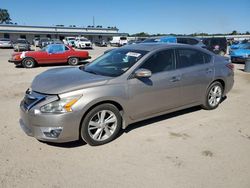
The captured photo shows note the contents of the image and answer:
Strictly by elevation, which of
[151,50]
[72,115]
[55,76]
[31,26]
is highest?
[31,26]

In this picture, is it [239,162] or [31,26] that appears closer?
[239,162]

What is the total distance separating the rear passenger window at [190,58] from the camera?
493cm

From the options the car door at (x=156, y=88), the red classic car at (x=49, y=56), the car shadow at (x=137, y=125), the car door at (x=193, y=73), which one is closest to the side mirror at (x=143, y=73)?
the car door at (x=156, y=88)

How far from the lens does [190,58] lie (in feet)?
16.9

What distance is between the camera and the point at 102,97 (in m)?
3.75

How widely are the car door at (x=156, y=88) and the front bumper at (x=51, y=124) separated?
107 cm

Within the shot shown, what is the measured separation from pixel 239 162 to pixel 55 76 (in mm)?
3345

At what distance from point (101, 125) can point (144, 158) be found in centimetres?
89

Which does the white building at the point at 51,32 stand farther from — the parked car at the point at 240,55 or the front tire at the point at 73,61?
the parked car at the point at 240,55

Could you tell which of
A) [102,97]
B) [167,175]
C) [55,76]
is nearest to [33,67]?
[55,76]

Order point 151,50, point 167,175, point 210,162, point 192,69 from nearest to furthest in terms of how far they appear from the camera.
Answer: point 167,175 → point 210,162 → point 151,50 → point 192,69

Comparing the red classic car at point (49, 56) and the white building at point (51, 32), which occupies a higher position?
the white building at point (51, 32)

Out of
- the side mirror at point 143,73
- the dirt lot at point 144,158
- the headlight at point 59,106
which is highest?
the side mirror at point 143,73

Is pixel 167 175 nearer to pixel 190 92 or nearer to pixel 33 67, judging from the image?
pixel 190 92
